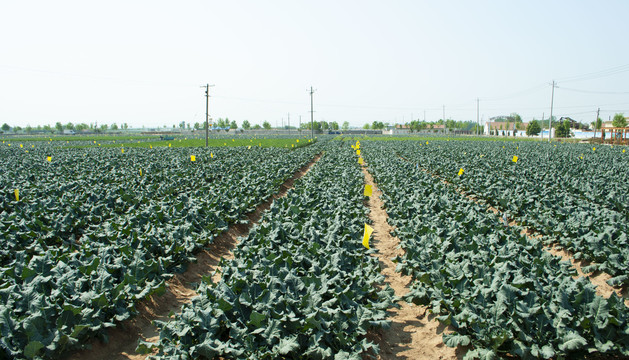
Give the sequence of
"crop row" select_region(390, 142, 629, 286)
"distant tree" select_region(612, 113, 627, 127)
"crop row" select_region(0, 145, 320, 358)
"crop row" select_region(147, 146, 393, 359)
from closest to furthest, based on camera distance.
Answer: "crop row" select_region(147, 146, 393, 359)
"crop row" select_region(0, 145, 320, 358)
"crop row" select_region(390, 142, 629, 286)
"distant tree" select_region(612, 113, 627, 127)

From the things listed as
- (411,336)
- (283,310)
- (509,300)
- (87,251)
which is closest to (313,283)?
(283,310)

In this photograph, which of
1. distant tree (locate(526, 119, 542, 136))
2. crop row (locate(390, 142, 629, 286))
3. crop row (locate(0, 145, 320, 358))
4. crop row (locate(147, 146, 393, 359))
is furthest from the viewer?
distant tree (locate(526, 119, 542, 136))

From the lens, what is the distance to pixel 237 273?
4.88m

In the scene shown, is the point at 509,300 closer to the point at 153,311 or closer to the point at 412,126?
the point at 153,311

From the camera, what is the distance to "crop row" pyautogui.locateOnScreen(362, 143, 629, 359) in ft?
12.7

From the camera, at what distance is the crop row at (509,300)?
3871 millimetres

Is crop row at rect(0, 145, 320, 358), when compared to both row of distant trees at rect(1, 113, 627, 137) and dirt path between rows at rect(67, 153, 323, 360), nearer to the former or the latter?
dirt path between rows at rect(67, 153, 323, 360)

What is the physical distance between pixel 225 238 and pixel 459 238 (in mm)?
5462

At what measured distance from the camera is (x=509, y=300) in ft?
13.9

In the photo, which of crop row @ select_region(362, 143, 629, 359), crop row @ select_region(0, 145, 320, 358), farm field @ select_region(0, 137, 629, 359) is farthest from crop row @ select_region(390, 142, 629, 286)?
crop row @ select_region(0, 145, 320, 358)

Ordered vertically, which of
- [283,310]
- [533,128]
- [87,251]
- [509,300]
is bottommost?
[283,310]

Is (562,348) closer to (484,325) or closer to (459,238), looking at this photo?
(484,325)

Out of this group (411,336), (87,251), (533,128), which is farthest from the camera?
(533,128)

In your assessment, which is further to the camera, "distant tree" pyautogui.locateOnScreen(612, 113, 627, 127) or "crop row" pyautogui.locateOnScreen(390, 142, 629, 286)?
"distant tree" pyautogui.locateOnScreen(612, 113, 627, 127)
